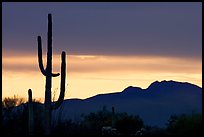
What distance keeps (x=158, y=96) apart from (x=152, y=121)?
525 inches

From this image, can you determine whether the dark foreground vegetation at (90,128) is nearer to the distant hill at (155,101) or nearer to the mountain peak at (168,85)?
the distant hill at (155,101)

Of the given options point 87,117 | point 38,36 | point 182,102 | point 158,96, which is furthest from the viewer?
point 158,96

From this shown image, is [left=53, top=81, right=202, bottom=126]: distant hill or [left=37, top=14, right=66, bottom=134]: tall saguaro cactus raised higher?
[left=53, top=81, right=202, bottom=126]: distant hill

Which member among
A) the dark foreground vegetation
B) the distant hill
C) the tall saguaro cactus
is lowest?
the dark foreground vegetation

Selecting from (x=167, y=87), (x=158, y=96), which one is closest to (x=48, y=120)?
(x=167, y=87)

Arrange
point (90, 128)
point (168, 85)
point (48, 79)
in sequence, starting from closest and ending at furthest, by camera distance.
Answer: point (48, 79) < point (90, 128) < point (168, 85)

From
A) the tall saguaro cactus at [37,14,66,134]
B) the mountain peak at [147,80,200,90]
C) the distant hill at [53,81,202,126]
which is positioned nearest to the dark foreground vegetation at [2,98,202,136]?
the tall saguaro cactus at [37,14,66,134]

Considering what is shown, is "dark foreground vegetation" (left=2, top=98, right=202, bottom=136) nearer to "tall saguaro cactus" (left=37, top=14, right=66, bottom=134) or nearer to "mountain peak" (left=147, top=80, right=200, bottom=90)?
"tall saguaro cactus" (left=37, top=14, right=66, bottom=134)

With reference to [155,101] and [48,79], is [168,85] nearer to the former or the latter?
[155,101]

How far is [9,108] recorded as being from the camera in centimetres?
2986

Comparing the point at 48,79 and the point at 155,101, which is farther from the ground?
the point at 155,101

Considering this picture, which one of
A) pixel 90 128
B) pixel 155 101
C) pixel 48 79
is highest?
pixel 155 101

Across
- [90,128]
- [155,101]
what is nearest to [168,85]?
[155,101]

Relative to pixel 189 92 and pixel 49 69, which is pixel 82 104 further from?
pixel 49 69
